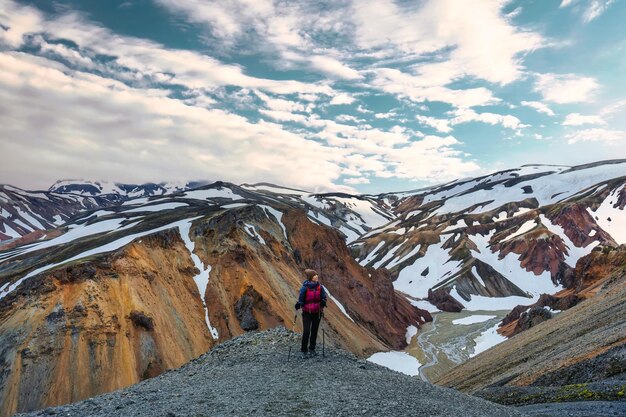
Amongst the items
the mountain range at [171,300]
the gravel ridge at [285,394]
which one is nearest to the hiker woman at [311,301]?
the gravel ridge at [285,394]

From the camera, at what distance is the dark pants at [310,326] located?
17391 millimetres

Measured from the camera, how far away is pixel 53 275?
50750 mm

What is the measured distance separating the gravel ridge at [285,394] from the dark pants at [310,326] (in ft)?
2.17

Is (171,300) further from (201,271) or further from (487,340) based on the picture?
(487,340)

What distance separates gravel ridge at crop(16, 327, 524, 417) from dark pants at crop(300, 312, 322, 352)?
2.17ft

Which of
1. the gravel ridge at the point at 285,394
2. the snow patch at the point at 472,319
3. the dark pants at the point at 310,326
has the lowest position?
the snow patch at the point at 472,319

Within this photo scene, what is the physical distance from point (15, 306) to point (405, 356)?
206 ft

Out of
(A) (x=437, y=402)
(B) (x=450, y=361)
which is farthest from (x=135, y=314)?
(B) (x=450, y=361)

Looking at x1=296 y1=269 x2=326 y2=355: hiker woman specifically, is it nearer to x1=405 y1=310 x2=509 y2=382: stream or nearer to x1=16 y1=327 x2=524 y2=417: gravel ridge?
x1=16 y1=327 x2=524 y2=417: gravel ridge

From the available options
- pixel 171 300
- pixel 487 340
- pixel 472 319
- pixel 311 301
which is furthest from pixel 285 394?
pixel 472 319

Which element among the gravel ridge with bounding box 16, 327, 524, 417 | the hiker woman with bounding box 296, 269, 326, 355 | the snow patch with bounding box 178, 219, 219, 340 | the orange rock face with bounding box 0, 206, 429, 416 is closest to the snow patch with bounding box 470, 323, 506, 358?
the orange rock face with bounding box 0, 206, 429, 416

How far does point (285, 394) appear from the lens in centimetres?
1307

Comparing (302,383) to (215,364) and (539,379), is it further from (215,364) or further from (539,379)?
(539,379)

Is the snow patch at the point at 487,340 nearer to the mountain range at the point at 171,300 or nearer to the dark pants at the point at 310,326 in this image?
the mountain range at the point at 171,300
